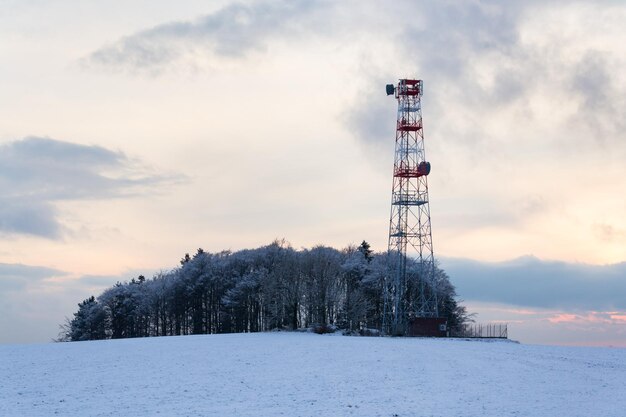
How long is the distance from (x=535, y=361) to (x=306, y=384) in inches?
836

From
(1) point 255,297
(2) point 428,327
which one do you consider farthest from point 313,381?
(1) point 255,297

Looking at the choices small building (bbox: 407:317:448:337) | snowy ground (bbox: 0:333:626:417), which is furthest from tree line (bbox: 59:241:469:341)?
snowy ground (bbox: 0:333:626:417)

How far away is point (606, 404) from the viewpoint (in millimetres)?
35594

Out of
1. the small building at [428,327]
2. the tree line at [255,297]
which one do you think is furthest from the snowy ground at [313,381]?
the tree line at [255,297]

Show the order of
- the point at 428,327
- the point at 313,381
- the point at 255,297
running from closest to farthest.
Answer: the point at 313,381 → the point at 428,327 → the point at 255,297

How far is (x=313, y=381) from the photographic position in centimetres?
4212

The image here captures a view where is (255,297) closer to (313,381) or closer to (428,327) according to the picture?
(428,327)

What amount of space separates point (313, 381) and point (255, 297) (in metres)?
70.2

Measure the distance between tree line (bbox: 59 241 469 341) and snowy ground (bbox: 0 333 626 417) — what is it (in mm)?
38159

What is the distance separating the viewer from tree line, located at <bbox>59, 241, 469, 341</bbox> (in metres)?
103

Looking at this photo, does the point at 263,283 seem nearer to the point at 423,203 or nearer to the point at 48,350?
the point at 423,203

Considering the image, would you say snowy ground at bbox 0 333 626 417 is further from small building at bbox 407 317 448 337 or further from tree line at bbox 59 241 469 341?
tree line at bbox 59 241 469 341

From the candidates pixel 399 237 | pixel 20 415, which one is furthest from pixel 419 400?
pixel 399 237

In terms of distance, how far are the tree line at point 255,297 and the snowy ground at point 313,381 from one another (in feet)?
125
